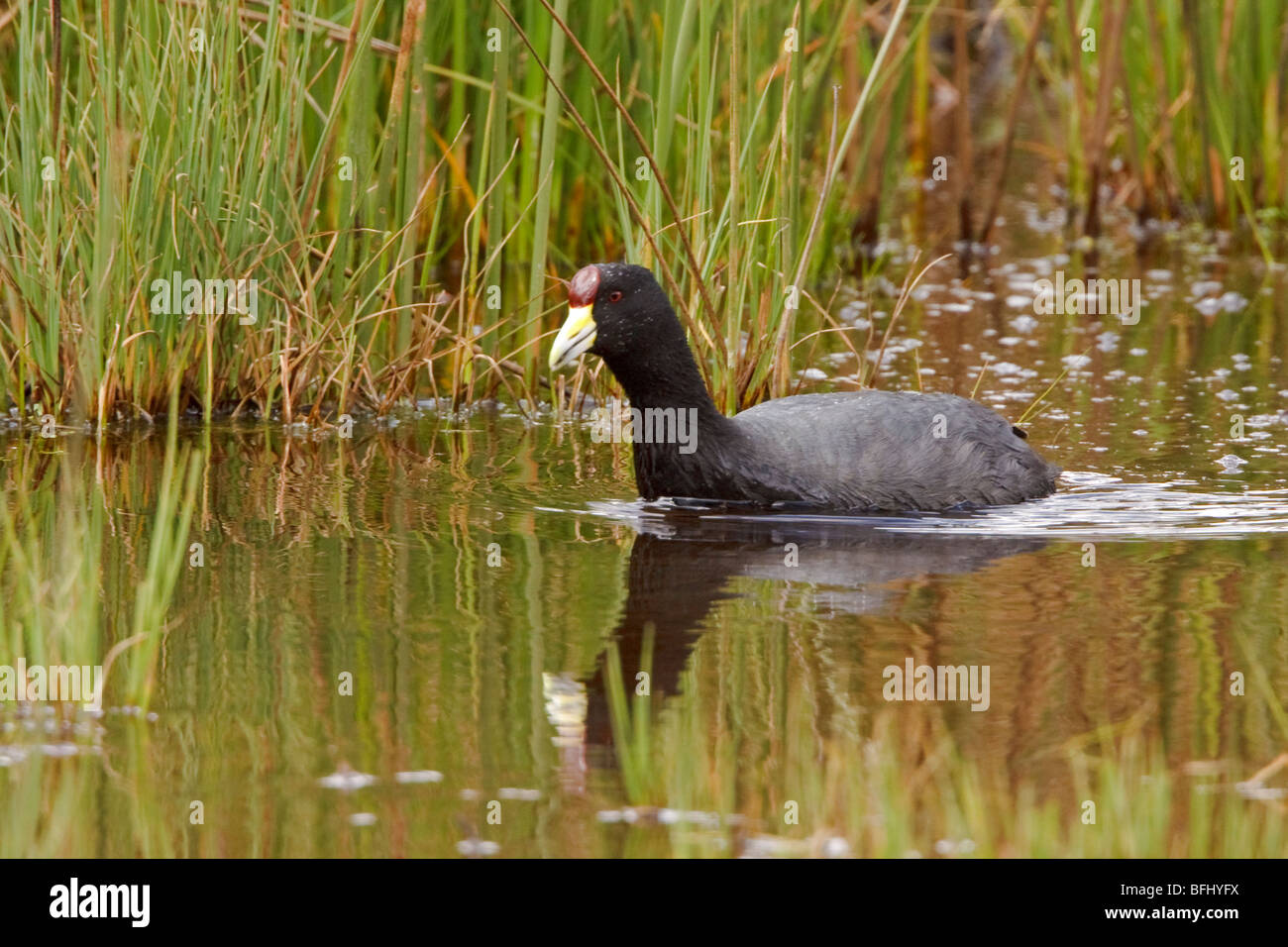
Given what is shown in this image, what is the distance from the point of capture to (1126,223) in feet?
42.5

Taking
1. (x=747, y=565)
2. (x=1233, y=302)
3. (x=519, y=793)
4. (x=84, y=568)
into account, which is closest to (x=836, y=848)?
(x=519, y=793)

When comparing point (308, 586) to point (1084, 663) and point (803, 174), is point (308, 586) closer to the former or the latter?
point (1084, 663)

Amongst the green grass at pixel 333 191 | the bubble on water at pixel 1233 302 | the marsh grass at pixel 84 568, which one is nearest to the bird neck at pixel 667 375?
the green grass at pixel 333 191

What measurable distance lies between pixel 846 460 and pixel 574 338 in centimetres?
103

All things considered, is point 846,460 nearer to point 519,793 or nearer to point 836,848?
point 519,793

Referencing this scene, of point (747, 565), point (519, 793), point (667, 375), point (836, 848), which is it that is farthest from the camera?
point (667, 375)

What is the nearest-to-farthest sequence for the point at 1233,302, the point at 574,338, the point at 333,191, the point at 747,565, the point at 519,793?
1. the point at 519,793
2. the point at 747,565
3. the point at 574,338
4. the point at 333,191
5. the point at 1233,302

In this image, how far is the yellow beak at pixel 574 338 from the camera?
20.0 feet

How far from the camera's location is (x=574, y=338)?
6.14m

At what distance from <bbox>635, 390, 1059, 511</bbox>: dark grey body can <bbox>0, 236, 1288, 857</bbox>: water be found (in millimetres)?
145

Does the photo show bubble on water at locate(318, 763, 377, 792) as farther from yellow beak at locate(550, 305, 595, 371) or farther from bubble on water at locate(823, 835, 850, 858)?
yellow beak at locate(550, 305, 595, 371)

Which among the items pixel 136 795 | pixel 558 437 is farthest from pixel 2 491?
pixel 136 795
